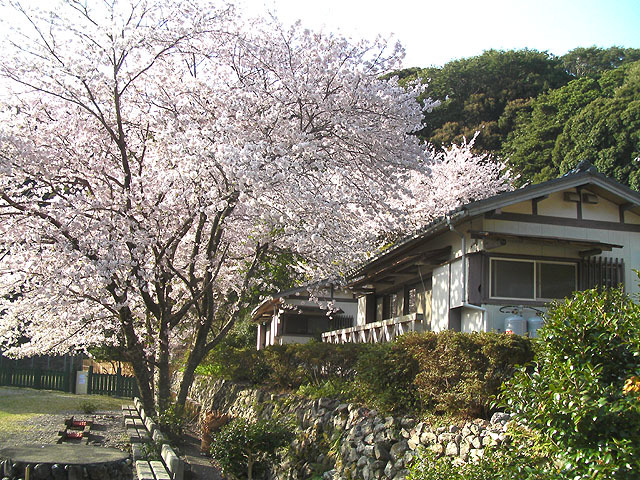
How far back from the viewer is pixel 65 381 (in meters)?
28.7

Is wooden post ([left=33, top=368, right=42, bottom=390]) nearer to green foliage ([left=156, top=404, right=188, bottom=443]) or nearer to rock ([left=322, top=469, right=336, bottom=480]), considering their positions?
green foliage ([left=156, top=404, right=188, bottom=443])

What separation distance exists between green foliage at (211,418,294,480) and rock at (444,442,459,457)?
4059mm

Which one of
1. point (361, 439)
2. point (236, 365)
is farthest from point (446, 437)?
point (236, 365)

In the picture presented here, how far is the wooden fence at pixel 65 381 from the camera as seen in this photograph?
2828 centimetres

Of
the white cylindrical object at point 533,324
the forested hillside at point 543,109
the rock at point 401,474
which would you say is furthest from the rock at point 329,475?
the forested hillside at point 543,109

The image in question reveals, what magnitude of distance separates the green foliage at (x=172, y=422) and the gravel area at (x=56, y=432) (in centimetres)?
85

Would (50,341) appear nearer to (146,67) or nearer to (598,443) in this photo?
(146,67)

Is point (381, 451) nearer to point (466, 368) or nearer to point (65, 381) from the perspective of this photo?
point (466, 368)

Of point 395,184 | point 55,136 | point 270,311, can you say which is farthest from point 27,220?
point 270,311

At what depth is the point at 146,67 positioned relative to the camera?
40.0ft

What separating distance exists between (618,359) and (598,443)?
0.74 metres

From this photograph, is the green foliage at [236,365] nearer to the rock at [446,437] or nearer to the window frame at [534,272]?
the window frame at [534,272]

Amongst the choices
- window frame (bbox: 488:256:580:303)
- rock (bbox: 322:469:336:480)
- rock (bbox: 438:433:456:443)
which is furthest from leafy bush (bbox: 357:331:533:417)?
window frame (bbox: 488:256:580:303)

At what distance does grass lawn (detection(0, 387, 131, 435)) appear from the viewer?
56.9ft
